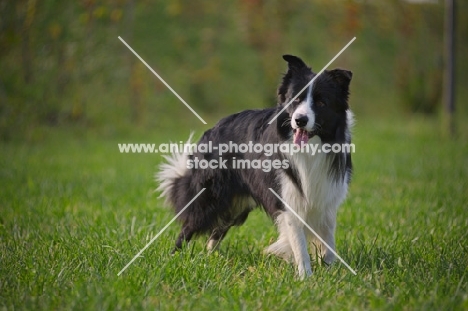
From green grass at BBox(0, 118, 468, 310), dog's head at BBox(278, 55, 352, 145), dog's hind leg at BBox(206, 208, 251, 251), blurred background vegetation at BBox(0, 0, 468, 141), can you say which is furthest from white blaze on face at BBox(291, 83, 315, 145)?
blurred background vegetation at BBox(0, 0, 468, 141)

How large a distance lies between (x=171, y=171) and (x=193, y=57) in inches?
480

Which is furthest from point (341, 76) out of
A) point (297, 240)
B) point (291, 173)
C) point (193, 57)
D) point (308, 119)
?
point (193, 57)

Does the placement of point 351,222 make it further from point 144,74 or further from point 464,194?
point 144,74

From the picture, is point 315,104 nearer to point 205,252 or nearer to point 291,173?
point 291,173

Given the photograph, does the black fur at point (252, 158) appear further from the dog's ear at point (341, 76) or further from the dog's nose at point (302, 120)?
the dog's nose at point (302, 120)

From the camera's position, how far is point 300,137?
141 inches

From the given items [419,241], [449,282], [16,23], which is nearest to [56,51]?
[16,23]

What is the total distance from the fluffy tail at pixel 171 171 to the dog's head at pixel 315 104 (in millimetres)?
1136

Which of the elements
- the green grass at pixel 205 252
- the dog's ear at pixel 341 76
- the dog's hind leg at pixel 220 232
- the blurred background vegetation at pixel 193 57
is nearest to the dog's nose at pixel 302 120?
the dog's ear at pixel 341 76

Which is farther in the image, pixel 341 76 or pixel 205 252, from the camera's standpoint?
pixel 205 252

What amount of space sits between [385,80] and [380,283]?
15.8m

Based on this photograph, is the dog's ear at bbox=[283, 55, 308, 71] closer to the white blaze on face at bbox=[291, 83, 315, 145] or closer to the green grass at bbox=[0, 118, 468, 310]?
the white blaze on face at bbox=[291, 83, 315, 145]

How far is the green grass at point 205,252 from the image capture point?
3.18 metres

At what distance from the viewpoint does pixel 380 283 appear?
11.4ft
